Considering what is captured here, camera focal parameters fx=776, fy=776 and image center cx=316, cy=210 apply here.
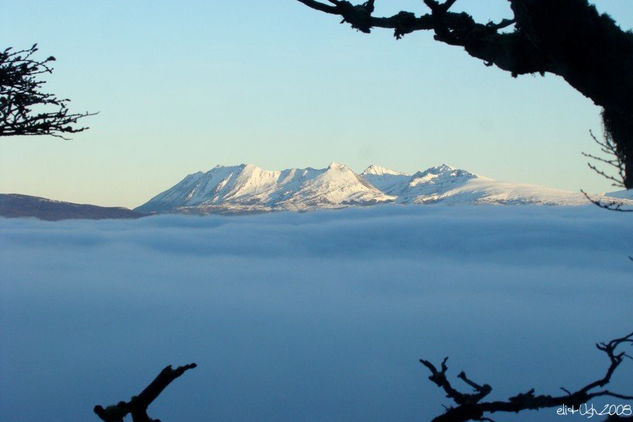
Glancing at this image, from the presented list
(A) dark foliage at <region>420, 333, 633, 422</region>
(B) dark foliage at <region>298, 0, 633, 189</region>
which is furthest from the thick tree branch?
(B) dark foliage at <region>298, 0, 633, 189</region>

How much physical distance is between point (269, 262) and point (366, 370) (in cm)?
3644

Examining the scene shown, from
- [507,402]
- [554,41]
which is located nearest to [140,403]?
[507,402]

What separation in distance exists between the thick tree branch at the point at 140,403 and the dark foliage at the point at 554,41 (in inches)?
115

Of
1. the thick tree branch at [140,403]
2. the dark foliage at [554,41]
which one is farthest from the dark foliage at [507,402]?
the dark foliage at [554,41]

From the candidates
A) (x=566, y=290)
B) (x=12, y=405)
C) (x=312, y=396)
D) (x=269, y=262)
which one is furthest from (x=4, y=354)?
(x=566, y=290)

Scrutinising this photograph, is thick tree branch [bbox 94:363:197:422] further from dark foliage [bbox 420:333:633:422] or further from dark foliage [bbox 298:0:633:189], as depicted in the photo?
dark foliage [bbox 298:0:633:189]

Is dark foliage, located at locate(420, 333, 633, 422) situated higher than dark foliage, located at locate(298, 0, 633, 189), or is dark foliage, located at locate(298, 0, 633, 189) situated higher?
dark foliage, located at locate(298, 0, 633, 189)

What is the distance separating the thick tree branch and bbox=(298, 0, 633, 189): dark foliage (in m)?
2.92

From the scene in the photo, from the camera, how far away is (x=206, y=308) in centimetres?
15850

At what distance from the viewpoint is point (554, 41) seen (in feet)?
18.1

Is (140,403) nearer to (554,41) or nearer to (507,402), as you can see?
(507,402)

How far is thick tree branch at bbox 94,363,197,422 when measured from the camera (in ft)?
11.7

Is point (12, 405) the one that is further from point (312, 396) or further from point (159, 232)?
point (312, 396)

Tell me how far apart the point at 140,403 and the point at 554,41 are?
149 inches
